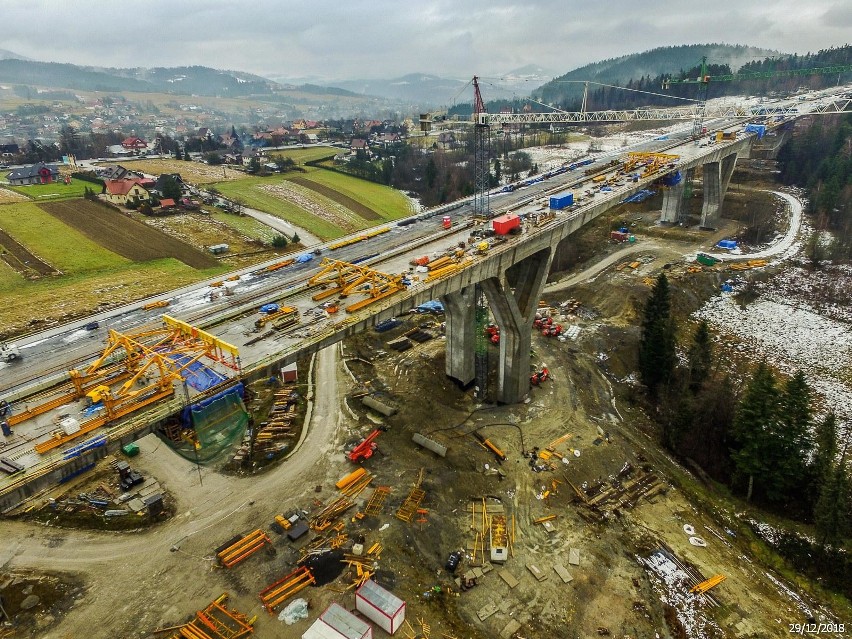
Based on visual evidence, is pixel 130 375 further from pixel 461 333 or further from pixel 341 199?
pixel 341 199

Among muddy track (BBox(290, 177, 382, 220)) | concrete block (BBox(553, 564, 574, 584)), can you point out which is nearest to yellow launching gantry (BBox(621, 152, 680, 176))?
muddy track (BBox(290, 177, 382, 220))

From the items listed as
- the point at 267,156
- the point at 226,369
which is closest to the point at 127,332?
the point at 226,369

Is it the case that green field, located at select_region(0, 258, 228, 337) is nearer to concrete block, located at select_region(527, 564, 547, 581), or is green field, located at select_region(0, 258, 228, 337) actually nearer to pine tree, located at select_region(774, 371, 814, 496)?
concrete block, located at select_region(527, 564, 547, 581)

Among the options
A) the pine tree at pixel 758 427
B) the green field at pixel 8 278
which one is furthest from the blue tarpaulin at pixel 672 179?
the green field at pixel 8 278

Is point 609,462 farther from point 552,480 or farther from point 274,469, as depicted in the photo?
point 274,469

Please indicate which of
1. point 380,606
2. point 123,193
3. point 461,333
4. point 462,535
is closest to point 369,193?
point 123,193

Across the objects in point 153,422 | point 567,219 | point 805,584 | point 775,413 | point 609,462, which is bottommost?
point 805,584
